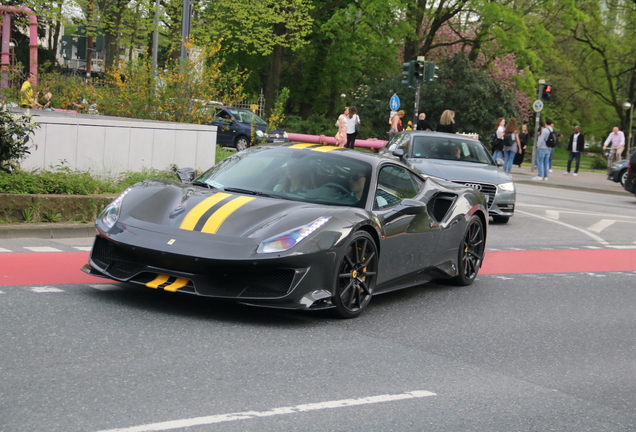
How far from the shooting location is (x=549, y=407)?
16.1 feet

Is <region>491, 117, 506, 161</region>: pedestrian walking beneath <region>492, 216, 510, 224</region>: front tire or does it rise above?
above

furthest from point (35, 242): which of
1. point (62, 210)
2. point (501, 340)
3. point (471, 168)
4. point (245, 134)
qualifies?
point (245, 134)

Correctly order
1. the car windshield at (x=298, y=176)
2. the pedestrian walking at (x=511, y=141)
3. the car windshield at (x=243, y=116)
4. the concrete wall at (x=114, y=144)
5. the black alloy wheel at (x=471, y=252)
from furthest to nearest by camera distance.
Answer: the car windshield at (x=243, y=116) < the pedestrian walking at (x=511, y=141) < the concrete wall at (x=114, y=144) < the black alloy wheel at (x=471, y=252) < the car windshield at (x=298, y=176)

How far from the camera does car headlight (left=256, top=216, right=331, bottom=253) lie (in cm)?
611

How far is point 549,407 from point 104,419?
240 cm

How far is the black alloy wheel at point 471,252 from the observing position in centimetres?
874

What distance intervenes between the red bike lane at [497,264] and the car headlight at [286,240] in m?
1.94

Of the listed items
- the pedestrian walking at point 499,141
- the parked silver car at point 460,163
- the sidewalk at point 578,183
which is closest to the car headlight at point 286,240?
the parked silver car at point 460,163

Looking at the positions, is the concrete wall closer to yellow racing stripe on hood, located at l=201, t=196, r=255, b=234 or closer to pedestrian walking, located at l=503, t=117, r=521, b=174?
yellow racing stripe on hood, located at l=201, t=196, r=255, b=234

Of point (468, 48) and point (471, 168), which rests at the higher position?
point (468, 48)

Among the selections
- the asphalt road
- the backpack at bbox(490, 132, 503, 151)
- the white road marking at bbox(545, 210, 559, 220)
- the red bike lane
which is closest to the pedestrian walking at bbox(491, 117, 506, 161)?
the backpack at bbox(490, 132, 503, 151)

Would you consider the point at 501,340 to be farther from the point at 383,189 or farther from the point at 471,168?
the point at 471,168

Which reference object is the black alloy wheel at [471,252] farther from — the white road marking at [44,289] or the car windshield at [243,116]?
the car windshield at [243,116]

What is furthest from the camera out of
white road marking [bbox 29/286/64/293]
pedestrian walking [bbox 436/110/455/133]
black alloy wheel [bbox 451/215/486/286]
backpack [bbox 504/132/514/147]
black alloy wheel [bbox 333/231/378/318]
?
backpack [bbox 504/132/514/147]
